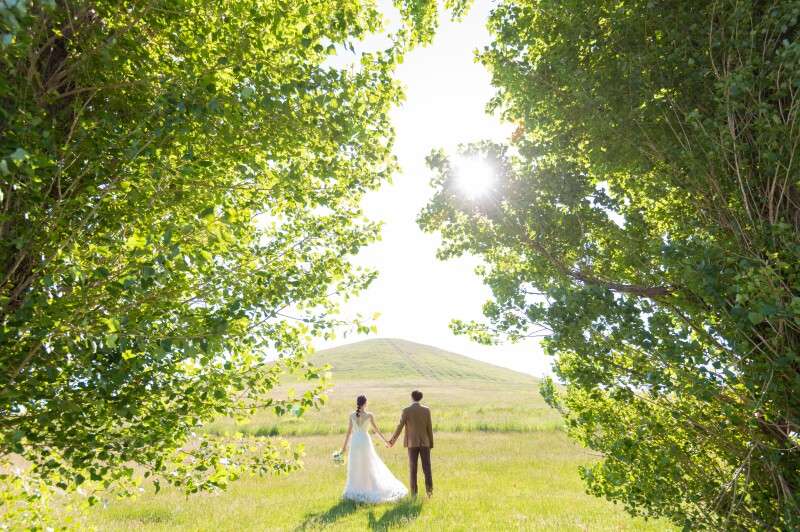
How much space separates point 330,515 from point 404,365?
7711cm

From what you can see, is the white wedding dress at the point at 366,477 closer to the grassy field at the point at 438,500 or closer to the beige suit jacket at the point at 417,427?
the grassy field at the point at 438,500

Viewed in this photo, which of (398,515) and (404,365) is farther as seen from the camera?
(404,365)

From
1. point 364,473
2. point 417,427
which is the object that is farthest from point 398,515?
point 417,427

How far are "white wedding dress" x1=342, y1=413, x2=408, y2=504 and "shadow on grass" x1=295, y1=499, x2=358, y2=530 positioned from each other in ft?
1.23

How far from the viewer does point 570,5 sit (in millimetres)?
6465

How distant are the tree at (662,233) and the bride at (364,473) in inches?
258

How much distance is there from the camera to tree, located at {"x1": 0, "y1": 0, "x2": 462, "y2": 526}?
423 cm

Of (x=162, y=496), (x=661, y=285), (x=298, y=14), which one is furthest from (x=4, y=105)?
(x=162, y=496)

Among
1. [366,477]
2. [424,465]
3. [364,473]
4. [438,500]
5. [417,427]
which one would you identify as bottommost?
[438,500]

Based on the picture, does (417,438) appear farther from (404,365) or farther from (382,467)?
(404,365)

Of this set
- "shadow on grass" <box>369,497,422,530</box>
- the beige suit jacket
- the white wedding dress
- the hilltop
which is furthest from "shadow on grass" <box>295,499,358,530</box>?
the hilltop

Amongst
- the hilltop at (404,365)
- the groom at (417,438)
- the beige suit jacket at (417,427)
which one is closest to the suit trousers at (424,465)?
the groom at (417,438)

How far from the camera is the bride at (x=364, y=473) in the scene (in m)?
12.2

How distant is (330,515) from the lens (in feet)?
35.0
